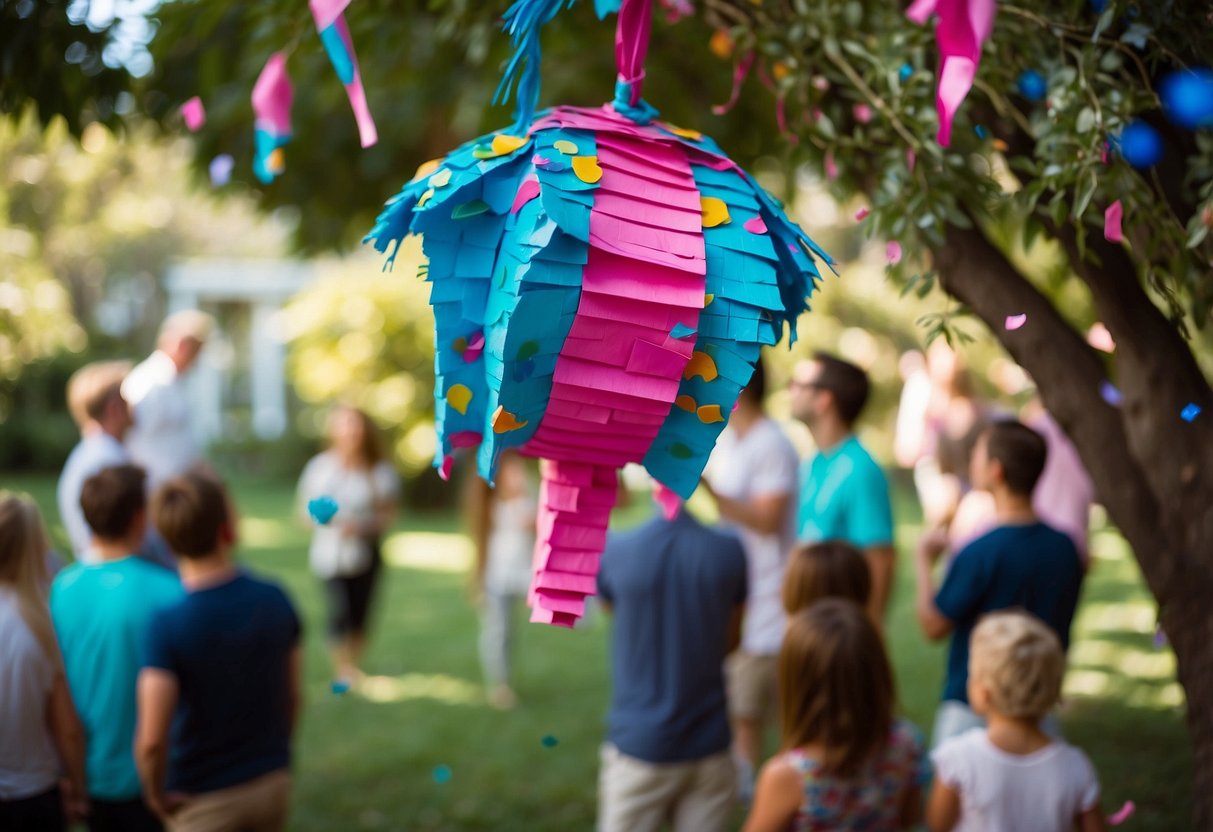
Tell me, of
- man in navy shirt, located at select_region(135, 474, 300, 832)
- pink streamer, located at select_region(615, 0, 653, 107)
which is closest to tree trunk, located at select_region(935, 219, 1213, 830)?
pink streamer, located at select_region(615, 0, 653, 107)

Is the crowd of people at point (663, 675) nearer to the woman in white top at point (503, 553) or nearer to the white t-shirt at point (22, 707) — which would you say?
the white t-shirt at point (22, 707)

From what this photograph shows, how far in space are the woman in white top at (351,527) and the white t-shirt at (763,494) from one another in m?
2.35

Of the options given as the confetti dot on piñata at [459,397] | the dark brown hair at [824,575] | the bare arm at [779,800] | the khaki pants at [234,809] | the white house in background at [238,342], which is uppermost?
the white house in background at [238,342]

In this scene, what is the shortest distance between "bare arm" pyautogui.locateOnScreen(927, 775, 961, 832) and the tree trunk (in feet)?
1.42

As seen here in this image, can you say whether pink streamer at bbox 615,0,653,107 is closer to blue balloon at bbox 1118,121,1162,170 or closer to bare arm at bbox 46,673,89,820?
blue balloon at bbox 1118,121,1162,170

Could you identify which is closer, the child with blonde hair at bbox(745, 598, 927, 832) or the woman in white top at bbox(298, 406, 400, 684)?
the child with blonde hair at bbox(745, 598, 927, 832)

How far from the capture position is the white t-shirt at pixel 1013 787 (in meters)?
1.96

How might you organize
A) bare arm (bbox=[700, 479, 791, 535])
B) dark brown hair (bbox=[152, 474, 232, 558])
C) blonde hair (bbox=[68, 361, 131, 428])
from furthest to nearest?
blonde hair (bbox=[68, 361, 131, 428]) < bare arm (bbox=[700, 479, 791, 535]) < dark brown hair (bbox=[152, 474, 232, 558])

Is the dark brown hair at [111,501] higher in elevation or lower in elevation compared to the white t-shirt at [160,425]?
lower

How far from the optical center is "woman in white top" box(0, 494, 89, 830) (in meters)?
2.34

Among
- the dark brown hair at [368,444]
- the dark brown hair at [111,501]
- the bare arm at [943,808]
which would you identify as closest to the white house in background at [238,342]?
the dark brown hair at [368,444]

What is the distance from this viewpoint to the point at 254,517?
39.9ft

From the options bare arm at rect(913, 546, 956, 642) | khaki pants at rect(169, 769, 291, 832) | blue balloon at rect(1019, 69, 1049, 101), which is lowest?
khaki pants at rect(169, 769, 291, 832)

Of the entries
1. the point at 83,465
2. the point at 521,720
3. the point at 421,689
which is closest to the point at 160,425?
the point at 83,465
